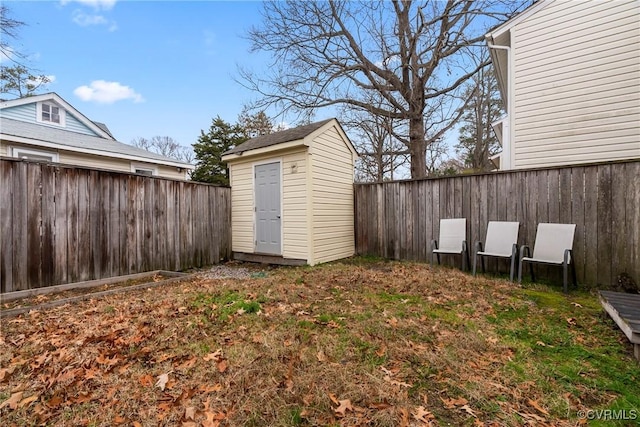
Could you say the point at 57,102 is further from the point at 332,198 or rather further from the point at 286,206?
the point at 332,198

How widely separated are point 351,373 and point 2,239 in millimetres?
5129

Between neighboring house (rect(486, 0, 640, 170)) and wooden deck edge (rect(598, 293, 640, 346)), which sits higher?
neighboring house (rect(486, 0, 640, 170))

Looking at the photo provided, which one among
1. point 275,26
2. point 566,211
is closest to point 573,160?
point 566,211

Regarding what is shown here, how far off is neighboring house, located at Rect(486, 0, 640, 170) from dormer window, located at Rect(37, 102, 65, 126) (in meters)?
14.6

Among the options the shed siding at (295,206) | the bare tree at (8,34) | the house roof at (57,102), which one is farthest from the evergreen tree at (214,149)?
the shed siding at (295,206)

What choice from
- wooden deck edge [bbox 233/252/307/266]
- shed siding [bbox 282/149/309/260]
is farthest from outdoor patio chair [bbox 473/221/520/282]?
wooden deck edge [bbox 233/252/307/266]

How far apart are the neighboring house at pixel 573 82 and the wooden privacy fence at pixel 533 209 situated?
193cm

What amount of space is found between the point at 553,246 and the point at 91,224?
7665mm

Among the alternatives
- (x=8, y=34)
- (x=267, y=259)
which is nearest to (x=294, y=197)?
(x=267, y=259)

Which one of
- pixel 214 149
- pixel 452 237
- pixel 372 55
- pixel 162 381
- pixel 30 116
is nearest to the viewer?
pixel 162 381

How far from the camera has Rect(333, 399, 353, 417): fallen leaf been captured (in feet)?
5.13

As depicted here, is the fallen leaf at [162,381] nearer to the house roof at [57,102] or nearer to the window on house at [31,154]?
the window on house at [31,154]

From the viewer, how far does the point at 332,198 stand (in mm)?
6910

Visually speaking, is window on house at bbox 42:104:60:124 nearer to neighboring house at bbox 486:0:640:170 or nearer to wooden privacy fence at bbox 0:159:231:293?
wooden privacy fence at bbox 0:159:231:293
